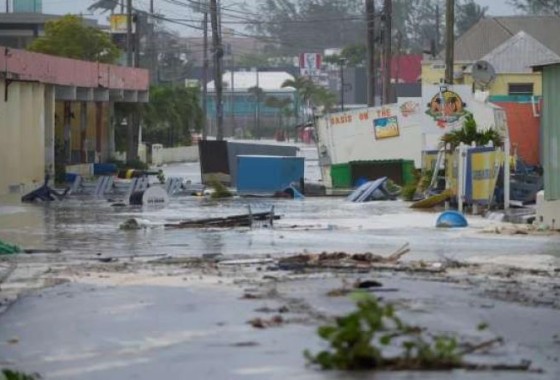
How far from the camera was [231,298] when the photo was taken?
14.6 m

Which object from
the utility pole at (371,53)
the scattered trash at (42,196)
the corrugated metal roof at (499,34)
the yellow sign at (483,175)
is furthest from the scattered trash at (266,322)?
the corrugated metal roof at (499,34)

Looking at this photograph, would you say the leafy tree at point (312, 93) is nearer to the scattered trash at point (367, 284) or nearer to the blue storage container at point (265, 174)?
the blue storage container at point (265, 174)

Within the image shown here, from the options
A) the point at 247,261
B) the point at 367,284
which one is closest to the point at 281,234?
the point at 247,261

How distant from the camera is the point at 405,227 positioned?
87.7ft

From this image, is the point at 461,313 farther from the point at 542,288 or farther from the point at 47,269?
the point at 47,269

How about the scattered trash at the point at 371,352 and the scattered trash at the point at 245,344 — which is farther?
the scattered trash at the point at 245,344

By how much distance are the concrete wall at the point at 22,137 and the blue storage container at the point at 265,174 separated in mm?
6204

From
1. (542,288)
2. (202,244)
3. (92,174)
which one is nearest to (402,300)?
(542,288)

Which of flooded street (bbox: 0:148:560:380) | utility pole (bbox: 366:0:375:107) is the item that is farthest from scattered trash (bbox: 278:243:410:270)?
utility pole (bbox: 366:0:375:107)

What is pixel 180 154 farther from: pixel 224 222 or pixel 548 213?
pixel 548 213

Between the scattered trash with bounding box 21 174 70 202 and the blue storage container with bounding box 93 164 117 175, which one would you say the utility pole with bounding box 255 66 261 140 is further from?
the scattered trash with bounding box 21 174 70 202

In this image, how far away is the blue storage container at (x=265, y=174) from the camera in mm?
41938

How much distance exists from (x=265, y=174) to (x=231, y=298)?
27.6 metres

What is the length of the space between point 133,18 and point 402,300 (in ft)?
205
